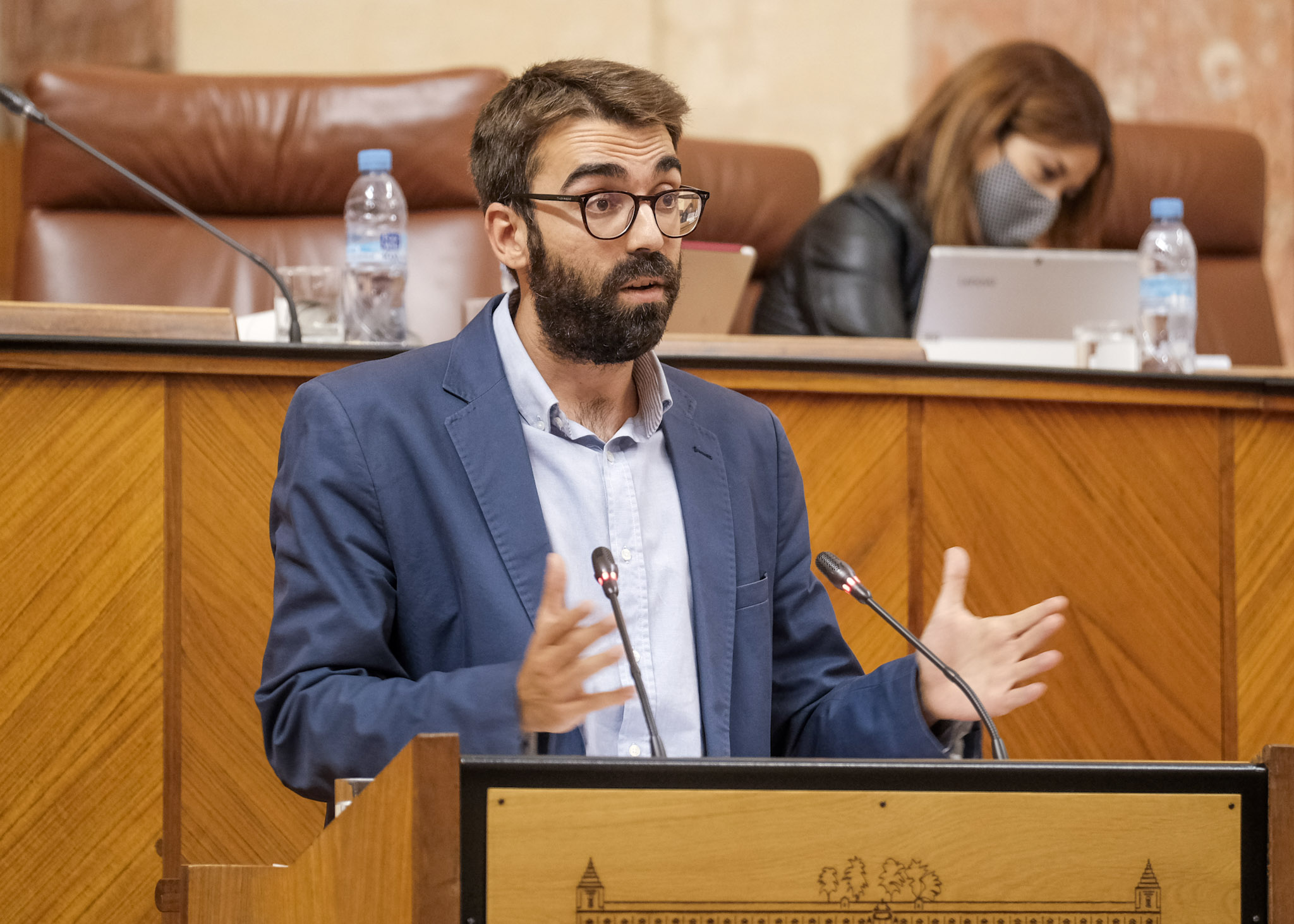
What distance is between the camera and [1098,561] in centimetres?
176

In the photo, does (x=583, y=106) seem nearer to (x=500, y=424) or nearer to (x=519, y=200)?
(x=519, y=200)

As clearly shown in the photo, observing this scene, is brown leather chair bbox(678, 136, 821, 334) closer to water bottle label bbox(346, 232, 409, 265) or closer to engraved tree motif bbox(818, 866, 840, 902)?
water bottle label bbox(346, 232, 409, 265)

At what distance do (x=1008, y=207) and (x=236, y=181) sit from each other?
1.44 metres

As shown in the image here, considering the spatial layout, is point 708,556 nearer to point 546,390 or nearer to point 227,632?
point 546,390

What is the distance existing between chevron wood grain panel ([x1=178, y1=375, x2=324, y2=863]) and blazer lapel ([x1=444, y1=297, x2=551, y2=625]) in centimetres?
35

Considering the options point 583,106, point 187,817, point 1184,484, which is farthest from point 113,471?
point 1184,484

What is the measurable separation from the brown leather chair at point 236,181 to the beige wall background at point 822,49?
1.08 metres

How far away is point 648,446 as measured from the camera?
137 centimetres

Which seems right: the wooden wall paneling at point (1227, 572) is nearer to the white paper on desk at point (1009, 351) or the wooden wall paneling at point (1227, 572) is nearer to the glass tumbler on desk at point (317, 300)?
the white paper on desk at point (1009, 351)

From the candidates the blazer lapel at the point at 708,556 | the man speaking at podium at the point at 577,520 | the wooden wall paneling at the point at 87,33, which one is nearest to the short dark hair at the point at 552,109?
the man speaking at podium at the point at 577,520

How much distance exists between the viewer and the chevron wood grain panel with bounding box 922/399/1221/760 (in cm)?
174

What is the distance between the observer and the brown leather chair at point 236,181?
2.44 metres

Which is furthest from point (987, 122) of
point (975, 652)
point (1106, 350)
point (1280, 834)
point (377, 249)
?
point (1280, 834)

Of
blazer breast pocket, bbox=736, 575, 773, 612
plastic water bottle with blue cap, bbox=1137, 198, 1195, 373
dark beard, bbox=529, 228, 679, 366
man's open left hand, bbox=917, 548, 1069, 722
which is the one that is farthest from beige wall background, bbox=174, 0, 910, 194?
man's open left hand, bbox=917, 548, 1069, 722
